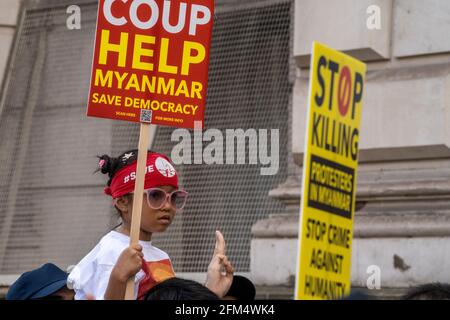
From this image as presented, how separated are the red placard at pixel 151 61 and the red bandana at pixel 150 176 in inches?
8.4

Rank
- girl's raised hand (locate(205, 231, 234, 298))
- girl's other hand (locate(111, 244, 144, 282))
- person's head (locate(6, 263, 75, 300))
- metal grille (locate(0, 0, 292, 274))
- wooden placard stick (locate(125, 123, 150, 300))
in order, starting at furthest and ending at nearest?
1. metal grille (locate(0, 0, 292, 274))
2. person's head (locate(6, 263, 75, 300))
3. girl's raised hand (locate(205, 231, 234, 298))
4. wooden placard stick (locate(125, 123, 150, 300))
5. girl's other hand (locate(111, 244, 144, 282))

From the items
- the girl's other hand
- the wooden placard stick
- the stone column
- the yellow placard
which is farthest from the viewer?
the stone column

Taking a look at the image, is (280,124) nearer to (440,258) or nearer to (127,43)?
(440,258)

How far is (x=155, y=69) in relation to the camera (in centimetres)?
675

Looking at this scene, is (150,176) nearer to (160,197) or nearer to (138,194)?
(160,197)

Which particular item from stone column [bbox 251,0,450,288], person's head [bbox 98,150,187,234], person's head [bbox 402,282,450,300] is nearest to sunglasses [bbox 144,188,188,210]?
person's head [bbox 98,150,187,234]

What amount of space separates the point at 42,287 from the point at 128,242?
49cm

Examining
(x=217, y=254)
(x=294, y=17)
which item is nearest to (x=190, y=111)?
(x=217, y=254)

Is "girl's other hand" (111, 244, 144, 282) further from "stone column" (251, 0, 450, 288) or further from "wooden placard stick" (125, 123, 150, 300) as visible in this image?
"stone column" (251, 0, 450, 288)

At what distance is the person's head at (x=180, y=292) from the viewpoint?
4802mm

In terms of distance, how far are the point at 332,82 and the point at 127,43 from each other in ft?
4.28

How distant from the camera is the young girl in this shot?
5945mm

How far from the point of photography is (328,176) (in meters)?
5.81

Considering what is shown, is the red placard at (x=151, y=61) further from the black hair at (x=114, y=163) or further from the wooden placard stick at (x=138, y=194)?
the wooden placard stick at (x=138, y=194)
